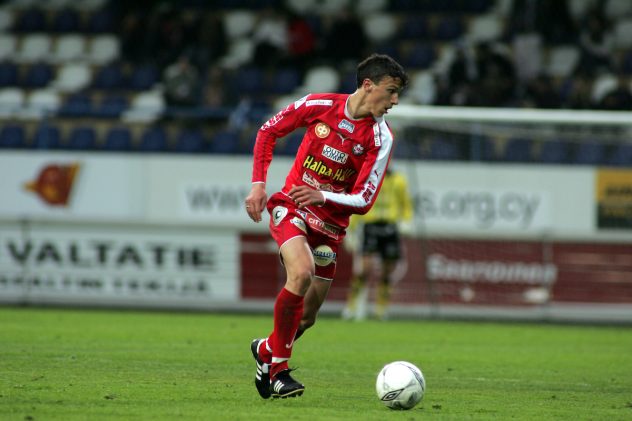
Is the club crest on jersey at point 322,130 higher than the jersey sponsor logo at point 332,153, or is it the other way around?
the club crest on jersey at point 322,130

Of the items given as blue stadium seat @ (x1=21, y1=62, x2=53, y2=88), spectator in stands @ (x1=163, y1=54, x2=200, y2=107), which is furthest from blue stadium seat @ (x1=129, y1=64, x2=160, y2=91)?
blue stadium seat @ (x1=21, y1=62, x2=53, y2=88)

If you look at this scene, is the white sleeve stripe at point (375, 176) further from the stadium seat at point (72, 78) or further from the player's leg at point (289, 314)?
the stadium seat at point (72, 78)

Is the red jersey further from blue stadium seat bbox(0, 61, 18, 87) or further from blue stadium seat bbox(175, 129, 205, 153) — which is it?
blue stadium seat bbox(0, 61, 18, 87)

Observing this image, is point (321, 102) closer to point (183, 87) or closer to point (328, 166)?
point (328, 166)

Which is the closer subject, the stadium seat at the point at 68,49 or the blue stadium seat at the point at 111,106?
the blue stadium seat at the point at 111,106

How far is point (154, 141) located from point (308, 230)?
11449mm

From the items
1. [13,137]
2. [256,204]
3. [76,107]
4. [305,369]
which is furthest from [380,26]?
[256,204]

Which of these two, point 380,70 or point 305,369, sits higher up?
point 380,70

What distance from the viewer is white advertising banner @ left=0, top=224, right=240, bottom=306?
17344 millimetres

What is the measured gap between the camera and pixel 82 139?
18.9 metres

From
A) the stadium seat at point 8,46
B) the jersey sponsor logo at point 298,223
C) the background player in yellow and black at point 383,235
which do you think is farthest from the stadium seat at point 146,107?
the jersey sponsor logo at point 298,223

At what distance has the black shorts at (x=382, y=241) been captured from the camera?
16375mm

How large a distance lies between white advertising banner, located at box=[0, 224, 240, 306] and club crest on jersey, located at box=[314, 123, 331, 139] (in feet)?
32.4

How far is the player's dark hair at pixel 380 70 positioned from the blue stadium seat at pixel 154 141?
11.2m
